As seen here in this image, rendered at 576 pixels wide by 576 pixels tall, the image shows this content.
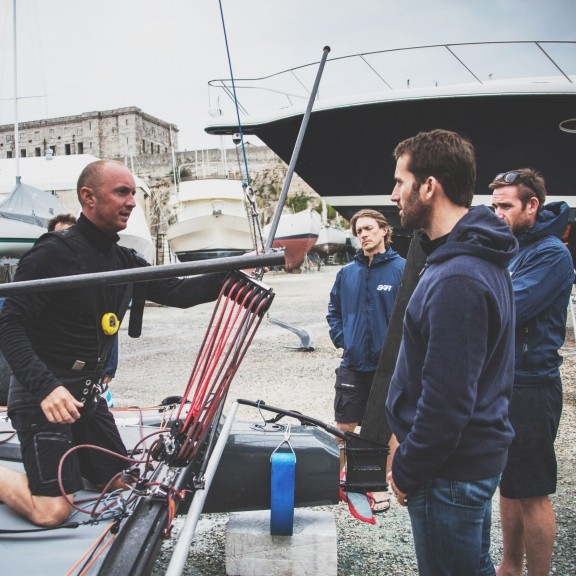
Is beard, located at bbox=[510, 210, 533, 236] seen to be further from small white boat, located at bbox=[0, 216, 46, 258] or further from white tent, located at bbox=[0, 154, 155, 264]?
white tent, located at bbox=[0, 154, 155, 264]

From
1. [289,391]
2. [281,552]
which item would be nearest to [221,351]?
[281,552]

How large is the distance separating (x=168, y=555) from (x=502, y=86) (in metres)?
6.57

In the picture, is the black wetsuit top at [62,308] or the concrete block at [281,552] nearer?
the black wetsuit top at [62,308]

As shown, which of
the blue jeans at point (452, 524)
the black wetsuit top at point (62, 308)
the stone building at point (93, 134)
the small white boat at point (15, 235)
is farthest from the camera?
the stone building at point (93, 134)

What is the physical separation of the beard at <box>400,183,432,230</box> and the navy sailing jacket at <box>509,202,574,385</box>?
3.36 ft

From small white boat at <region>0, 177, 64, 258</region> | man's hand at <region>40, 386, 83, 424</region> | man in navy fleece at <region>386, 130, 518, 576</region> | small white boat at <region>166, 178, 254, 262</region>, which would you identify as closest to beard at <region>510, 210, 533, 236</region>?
man in navy fleece at <region>386, 130, 518, 576</region>

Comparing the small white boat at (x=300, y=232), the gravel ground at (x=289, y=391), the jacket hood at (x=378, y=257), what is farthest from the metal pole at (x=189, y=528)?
the small white boat at (x=300, y=232)

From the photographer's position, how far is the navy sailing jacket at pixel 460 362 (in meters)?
1.48

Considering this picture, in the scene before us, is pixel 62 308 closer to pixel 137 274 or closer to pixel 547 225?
pixel 137 274

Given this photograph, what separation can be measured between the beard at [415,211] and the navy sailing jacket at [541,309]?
1.02 m

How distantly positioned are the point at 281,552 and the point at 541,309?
1721mm

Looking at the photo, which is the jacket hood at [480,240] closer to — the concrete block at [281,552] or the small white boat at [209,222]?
the concrete block at [281,552]

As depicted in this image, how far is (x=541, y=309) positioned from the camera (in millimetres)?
2533

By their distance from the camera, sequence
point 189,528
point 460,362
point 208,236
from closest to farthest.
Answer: point 460,362 → point 189,528 → point 208,236
